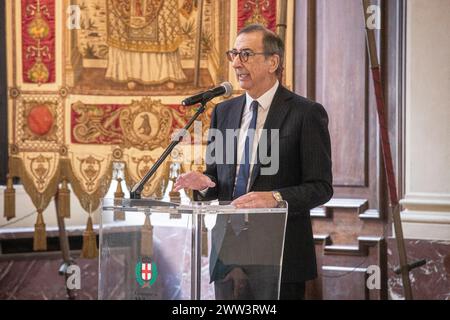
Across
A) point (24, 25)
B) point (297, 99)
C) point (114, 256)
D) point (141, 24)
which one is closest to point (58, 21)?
point (24, 25)

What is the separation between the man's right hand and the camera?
2305 mm

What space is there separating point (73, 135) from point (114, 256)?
1.94 meters

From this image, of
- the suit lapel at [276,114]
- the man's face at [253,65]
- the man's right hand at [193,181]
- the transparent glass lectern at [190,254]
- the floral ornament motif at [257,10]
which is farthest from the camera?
the floral ornament motif at [257,10]

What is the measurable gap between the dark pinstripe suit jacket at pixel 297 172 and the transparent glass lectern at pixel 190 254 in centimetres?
37

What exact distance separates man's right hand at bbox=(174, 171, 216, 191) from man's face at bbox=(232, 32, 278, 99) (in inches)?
15.5

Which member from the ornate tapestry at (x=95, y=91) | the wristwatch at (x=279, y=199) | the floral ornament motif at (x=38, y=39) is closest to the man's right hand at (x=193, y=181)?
the wristwatch at (x=279, y=199)

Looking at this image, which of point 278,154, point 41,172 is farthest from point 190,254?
point 41,172

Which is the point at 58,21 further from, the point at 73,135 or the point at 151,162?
the point at 151,162

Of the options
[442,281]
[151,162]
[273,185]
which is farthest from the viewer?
[151,162]

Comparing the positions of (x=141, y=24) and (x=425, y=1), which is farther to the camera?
(x=141, y=24)

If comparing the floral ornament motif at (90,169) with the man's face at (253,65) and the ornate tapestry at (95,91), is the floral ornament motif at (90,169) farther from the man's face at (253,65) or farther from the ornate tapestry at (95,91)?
the man's face at (253,65)

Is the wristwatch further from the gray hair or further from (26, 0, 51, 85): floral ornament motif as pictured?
(26, 0, 51, 85): floral ornament motif

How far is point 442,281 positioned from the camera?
3.50 meters

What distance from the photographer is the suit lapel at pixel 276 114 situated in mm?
2428
